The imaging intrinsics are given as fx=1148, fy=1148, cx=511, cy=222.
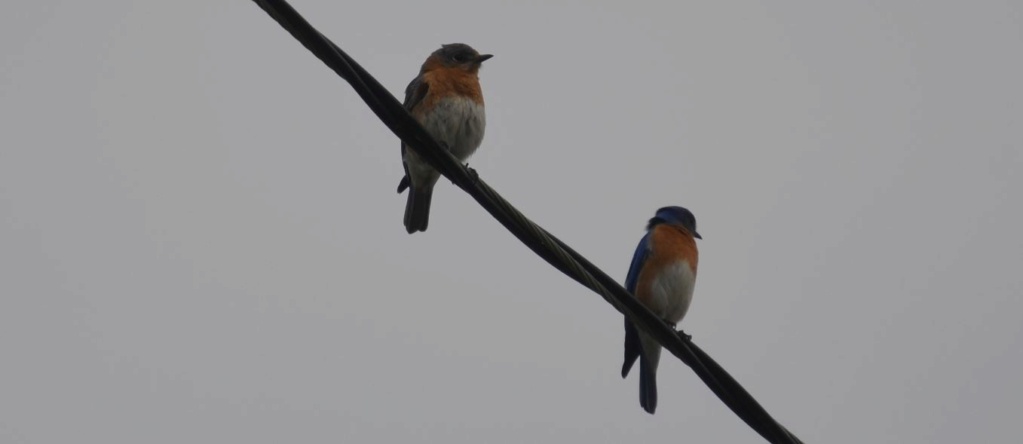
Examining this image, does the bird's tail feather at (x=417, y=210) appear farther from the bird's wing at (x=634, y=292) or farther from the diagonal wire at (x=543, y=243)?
the diagonal wire at (x=543, y=243)

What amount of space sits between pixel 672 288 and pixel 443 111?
2074mm

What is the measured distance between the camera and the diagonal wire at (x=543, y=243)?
3.77 meters

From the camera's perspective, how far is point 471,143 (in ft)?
23.6

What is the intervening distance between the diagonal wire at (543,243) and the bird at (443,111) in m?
2.59

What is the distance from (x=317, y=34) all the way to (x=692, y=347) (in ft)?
6.02

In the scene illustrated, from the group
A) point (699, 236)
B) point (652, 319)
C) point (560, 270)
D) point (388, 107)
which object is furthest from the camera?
point (699, 236)

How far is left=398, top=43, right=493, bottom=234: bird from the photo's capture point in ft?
23.2

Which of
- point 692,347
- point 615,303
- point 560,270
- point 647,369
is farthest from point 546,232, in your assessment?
point 647,369

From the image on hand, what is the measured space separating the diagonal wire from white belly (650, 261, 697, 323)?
3428 millimetres

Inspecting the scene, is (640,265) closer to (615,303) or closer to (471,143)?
(471,143)

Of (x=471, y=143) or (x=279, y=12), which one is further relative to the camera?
(x=471, y=143)

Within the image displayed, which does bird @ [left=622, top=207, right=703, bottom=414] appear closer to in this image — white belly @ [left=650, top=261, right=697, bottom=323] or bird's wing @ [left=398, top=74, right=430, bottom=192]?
white belly @ [left=650, top=261, right=697, bottom=323]

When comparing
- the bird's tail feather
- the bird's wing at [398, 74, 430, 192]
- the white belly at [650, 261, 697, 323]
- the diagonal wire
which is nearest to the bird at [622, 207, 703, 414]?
the white belly at [650, 261, 697, 323]

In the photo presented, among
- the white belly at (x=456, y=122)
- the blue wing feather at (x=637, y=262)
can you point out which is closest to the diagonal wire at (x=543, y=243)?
the white belly at (x=456, y=122)
